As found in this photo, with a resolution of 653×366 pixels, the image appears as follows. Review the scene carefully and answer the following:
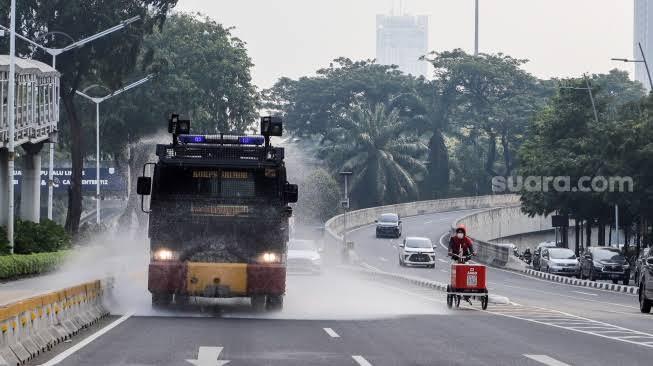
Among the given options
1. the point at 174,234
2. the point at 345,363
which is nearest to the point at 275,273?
the point at 174,234

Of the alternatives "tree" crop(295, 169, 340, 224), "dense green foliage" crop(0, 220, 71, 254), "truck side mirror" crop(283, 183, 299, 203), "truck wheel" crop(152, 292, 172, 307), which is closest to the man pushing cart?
"truck side mirror" crop(283, 183, 299, 203)

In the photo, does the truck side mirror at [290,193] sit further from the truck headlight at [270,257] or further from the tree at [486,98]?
the tree at [486,98]

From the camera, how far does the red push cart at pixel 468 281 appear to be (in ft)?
94.1

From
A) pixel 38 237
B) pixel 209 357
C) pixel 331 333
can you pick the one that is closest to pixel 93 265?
pixel 38 237

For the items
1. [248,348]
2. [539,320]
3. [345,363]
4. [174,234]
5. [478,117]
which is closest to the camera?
[345,363]

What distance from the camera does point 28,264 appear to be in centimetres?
4794

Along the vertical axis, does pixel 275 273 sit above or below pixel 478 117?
below

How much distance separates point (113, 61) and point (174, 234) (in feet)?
150

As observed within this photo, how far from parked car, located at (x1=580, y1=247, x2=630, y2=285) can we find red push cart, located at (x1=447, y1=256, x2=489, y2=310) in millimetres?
30861

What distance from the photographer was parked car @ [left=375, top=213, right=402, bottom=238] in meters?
110

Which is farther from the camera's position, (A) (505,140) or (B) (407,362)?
(A) (505,140)

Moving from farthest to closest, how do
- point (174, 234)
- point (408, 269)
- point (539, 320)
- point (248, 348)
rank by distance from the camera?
point (408, 269)
point (539, 320)
point (174, 234)
point (248, 348)

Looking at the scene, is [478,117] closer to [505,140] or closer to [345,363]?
[505,140]

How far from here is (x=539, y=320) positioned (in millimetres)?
26234
